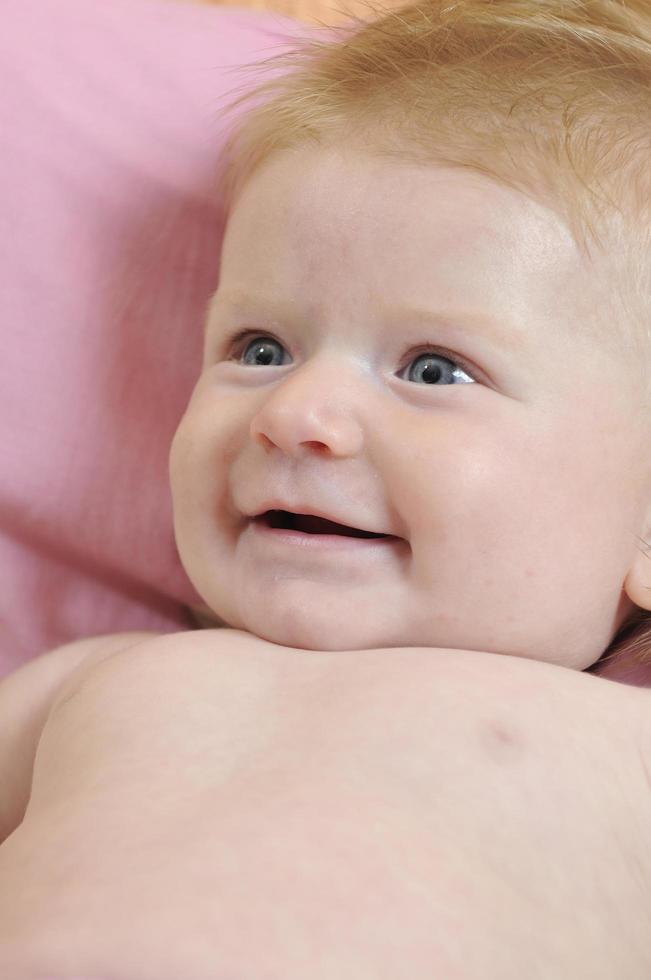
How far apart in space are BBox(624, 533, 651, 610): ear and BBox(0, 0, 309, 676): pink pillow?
1.63 feet

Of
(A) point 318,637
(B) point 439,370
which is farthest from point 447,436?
(A) point 318,637

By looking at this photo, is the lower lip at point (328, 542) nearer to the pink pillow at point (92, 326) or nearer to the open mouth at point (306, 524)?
the open mouth at point (306, 524)

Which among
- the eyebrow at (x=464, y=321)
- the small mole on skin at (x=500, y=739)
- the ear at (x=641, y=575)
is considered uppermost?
the eyebrow at (x=464, y=321)

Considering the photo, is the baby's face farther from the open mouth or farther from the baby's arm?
the baby's arm

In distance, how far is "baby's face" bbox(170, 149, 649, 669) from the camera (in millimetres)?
950

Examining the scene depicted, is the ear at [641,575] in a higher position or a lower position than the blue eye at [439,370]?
lower

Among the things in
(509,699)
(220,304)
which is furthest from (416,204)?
(509,699)

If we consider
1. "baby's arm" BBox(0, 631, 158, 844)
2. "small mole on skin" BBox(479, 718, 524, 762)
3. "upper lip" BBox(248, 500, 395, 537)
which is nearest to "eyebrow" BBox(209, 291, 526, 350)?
"upper lip" BBox(248, 500, 395, 537)

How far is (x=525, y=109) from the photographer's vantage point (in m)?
1.00

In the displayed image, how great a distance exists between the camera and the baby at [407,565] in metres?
0.78

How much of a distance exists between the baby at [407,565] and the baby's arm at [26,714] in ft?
0.12

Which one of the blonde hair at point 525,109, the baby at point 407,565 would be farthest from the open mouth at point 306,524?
the blonde hair at point 525,109

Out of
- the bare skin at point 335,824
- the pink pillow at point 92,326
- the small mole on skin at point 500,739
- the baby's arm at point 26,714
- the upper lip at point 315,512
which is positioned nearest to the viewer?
the bare skin at point 335,824

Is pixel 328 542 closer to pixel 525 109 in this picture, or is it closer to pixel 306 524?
pixel 306 524
